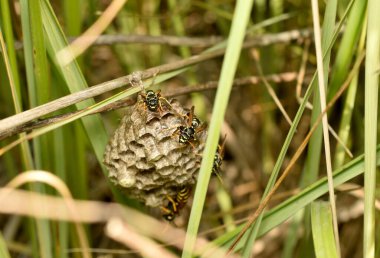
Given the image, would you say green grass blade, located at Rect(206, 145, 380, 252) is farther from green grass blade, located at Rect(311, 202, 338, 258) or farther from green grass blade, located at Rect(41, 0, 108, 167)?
green grass blade, located at Rect(41, 0, 108, 167)

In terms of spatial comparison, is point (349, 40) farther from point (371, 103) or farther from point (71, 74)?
point (71, 74)

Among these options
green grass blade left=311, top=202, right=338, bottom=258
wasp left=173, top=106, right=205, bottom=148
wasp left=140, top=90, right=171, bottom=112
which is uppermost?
wasp left=140, top=90, right=171, bottom=112

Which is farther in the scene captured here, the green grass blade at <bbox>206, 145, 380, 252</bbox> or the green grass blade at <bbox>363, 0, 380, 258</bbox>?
the green grass blade at <bbox>206, 145, 380, 252</bbox>

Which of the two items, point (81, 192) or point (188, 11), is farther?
point (188, 11)

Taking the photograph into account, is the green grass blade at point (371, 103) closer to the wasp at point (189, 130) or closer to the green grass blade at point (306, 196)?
the green grass blade at point (306, 196)

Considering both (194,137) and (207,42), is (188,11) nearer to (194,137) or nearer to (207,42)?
(207,42)

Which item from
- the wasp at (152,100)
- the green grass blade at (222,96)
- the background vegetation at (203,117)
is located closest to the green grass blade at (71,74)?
the background vegetation at (203,117)

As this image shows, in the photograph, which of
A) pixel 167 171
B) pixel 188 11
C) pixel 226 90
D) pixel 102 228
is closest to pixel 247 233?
pixel 167 171

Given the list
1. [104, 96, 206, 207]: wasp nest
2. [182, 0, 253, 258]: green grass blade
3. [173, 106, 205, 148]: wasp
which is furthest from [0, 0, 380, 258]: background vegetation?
[173, 106, 205, 148]: wasp
